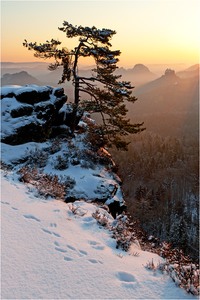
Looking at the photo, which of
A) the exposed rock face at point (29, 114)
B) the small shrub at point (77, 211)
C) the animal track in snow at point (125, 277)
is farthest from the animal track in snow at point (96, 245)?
the exposed rock face at point (29, 114)

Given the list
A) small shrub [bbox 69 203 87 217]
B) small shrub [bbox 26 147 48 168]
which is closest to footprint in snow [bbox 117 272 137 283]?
small shrub [bbox 69 203 87 217]

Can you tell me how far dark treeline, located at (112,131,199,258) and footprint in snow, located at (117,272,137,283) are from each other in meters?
53.1

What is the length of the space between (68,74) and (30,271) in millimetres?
17670

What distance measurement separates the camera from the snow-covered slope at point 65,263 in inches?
169

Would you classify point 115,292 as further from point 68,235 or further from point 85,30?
point 85,30

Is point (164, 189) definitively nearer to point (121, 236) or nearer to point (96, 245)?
point (121, 236)

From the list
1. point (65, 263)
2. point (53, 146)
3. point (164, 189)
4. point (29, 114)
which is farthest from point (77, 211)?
point (164, 189)

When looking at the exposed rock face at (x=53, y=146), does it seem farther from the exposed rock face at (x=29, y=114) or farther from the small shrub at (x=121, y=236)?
the small shrub at (x=121, y=236)

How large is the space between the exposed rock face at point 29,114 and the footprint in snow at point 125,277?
45.4ft

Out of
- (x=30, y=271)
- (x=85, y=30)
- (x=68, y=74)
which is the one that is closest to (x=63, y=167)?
(x=68, y=74)

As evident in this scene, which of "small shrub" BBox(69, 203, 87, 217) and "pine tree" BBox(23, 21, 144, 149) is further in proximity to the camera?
"pine tree" BBox(23, 21, 144, 149)

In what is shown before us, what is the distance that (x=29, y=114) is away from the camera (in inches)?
738

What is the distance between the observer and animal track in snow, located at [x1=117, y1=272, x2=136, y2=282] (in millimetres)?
5045

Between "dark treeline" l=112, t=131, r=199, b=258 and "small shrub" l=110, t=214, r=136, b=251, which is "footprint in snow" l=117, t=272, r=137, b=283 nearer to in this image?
"small shrub" l=110, t=214, r=136, b=251
